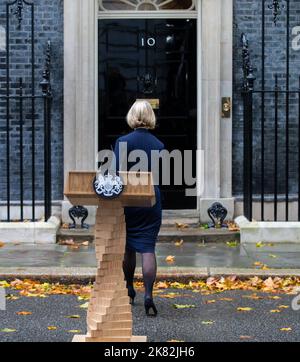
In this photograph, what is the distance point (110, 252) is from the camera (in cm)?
583

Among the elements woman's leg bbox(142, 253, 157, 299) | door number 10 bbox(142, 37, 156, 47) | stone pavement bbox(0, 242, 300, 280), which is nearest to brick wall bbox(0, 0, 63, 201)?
door number 10 bbox(142, 37, 156, 47)

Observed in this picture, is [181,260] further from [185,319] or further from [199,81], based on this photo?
[199,81]

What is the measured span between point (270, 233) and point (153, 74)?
8.52ft

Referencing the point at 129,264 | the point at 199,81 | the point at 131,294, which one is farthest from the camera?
the point at 199,81

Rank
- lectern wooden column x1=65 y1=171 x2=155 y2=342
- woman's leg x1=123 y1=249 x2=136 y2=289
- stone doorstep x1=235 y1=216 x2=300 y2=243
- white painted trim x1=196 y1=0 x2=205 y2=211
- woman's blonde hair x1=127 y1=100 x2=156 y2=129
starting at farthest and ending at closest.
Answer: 1. white painted trim x1=196 y1=0 x2=205 y2=211
2. stone doorstep x1=235 y1=216 x2=300 y2=243
3. woman's leg x1=123 y1=249 x2=136 y2=289
4. woman's blonde hair x1=127 y1=100 x2=156 y2=129
5. lectern wooden column x1=65 y1=171 x2=155 y2=342

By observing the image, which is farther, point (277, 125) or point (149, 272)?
point (277, 125)

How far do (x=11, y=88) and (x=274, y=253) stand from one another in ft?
12.6

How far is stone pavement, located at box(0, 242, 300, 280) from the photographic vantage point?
27.4 ft

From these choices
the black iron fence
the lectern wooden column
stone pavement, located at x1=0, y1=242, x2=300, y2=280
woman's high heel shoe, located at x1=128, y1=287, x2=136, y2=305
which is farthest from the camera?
the black iron fence

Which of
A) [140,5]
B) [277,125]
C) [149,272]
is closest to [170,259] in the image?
[149,272]

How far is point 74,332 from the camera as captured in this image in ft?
21.1

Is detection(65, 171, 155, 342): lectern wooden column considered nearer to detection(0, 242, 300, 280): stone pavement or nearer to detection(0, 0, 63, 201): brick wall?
detection(0, 242, 300, 280): stone pavement

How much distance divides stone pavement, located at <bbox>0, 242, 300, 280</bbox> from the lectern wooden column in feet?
8.15
